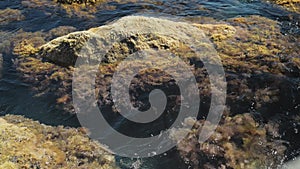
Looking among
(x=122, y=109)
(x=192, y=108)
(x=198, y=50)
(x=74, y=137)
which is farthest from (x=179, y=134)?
(x=198, y=50)

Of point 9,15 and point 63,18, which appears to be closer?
point 63,18

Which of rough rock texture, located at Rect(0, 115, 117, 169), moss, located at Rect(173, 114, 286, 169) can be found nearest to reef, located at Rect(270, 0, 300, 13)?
moss, located at Rect(173, 114, 286, 169)

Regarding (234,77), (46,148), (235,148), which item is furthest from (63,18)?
(235,148)

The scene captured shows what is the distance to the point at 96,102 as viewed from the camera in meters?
7.35

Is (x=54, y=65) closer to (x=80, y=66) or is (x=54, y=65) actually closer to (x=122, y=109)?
(x=80, y=66)

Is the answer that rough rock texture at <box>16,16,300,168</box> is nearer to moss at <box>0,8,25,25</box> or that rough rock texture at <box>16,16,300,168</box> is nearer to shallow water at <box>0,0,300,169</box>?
shallow water at <box>0,0,300,169</box>

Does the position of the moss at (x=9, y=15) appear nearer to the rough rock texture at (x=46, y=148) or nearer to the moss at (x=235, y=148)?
the rough rock texture at (x=46, y=148)

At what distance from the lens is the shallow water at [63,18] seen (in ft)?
24.4

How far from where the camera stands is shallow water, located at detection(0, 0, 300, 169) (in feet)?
24.4

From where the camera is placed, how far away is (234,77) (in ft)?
24.3

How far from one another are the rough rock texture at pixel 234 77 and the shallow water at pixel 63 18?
1.10ft

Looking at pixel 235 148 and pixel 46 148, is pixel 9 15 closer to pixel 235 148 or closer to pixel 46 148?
pixel 46 148

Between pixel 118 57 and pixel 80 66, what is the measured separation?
1004mm

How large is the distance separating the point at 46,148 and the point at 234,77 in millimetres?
4432
